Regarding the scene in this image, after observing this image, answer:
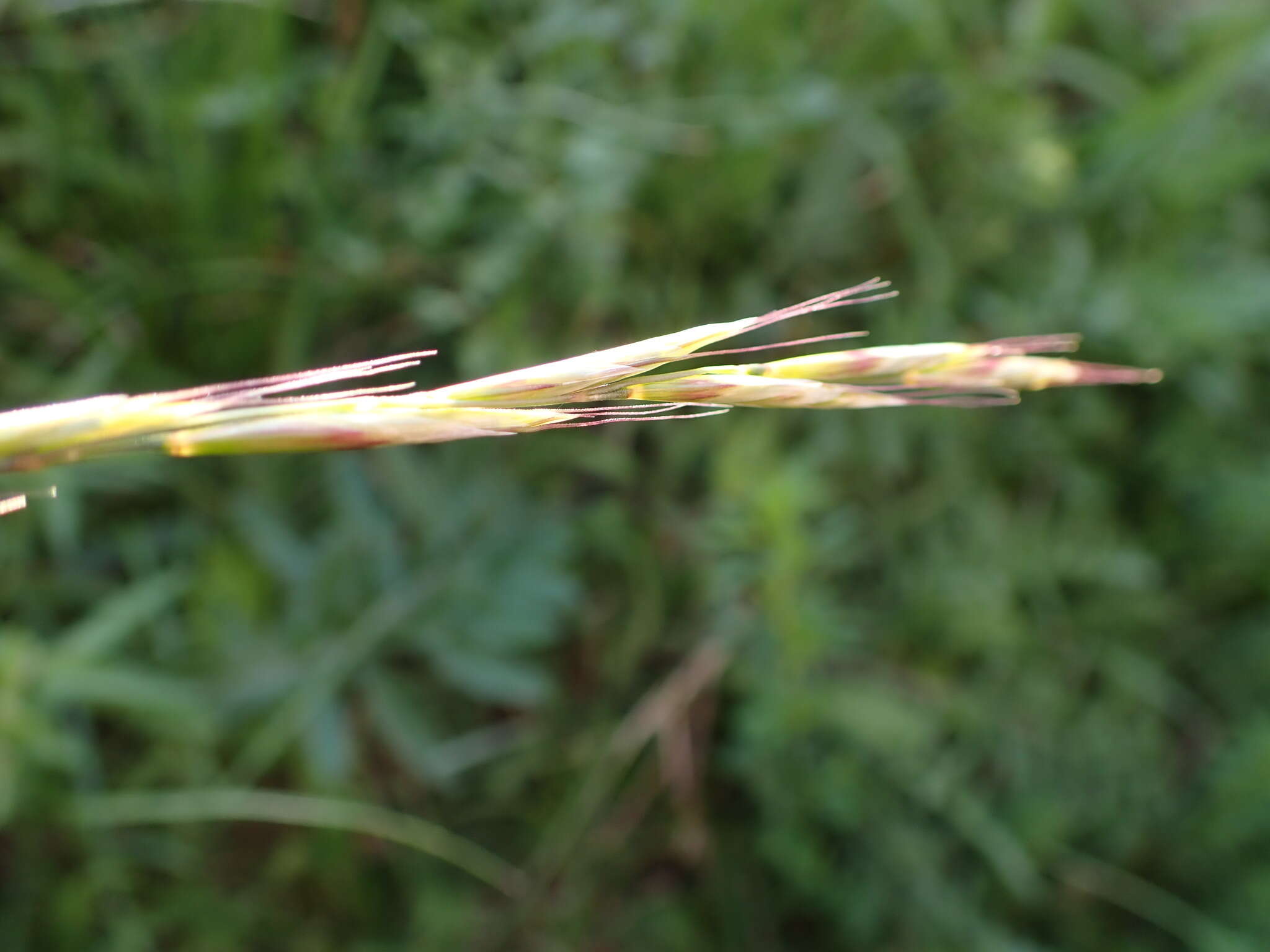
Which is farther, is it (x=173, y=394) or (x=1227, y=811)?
(x=1227, y=811)

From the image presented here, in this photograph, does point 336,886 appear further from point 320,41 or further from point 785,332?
point 320,41

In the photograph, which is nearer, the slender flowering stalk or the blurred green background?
the slender flowering stalk

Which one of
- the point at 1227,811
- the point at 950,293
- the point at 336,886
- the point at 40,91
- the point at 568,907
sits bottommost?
the point at 1227,811

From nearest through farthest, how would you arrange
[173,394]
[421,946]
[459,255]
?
[173,394] → [421,946] → [459,255]

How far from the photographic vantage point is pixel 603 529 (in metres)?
1.71

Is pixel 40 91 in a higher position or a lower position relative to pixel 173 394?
higher

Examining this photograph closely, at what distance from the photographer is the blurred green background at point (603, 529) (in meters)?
1.48

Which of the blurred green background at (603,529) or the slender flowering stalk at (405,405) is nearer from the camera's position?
the slender flowering stalk at (405,405)

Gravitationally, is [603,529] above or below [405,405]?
above

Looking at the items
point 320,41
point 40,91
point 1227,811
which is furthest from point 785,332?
point 40,91

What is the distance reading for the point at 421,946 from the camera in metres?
1.50

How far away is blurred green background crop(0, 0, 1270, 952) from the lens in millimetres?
1484

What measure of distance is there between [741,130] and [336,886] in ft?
4.29

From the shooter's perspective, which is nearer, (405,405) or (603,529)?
(405,405)
